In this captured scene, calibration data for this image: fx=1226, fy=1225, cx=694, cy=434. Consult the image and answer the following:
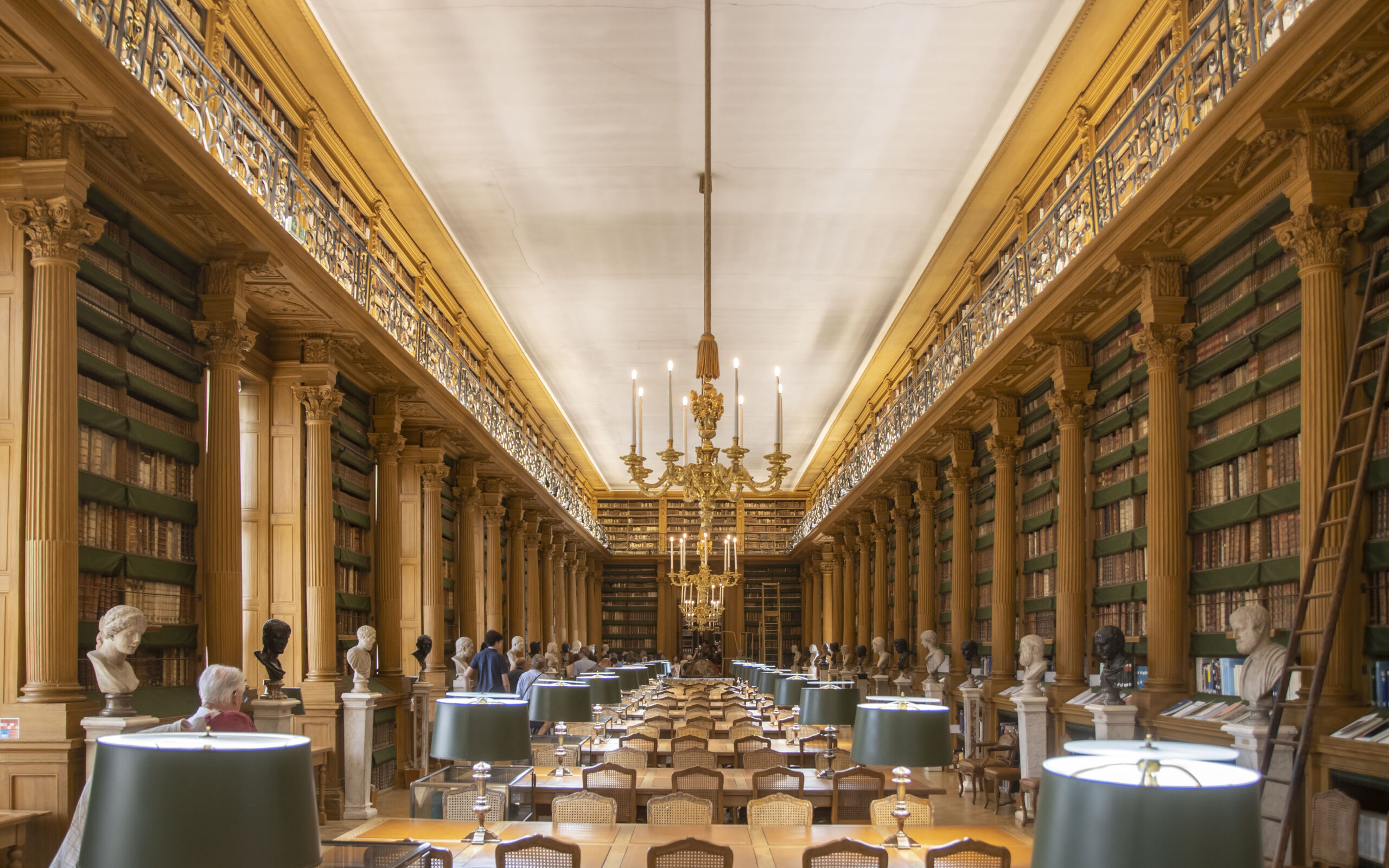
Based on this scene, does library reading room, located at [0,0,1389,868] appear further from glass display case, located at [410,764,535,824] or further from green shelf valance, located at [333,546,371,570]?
green shelf valance, located at [333,546,371,570]

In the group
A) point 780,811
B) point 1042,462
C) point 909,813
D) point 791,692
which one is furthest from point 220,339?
point 1042,462

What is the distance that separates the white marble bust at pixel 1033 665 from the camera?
9453 mm

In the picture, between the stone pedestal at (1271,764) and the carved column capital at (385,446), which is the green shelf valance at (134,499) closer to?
the carved column capital at (385,446)

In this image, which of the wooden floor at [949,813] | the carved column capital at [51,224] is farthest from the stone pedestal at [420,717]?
the carved column capital at [51,224]

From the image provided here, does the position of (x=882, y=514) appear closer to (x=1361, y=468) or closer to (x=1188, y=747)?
(x=1361, y=468)

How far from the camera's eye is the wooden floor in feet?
29.1

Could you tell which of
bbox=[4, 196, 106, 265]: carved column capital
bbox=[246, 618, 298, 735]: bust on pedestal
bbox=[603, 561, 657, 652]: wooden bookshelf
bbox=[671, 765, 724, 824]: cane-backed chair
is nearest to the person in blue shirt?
bbox=[246, 618, 298, 735]: bust on pedestal

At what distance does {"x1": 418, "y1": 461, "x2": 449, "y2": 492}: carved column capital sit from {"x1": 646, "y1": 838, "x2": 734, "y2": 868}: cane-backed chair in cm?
945

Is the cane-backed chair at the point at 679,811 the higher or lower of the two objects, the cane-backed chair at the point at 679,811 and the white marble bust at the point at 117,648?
the lower

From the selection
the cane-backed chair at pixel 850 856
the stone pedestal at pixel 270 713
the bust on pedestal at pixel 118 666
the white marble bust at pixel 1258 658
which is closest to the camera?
the cane-backed chair at pixel 850 856

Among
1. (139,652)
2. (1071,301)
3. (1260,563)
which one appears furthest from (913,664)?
(139,652)

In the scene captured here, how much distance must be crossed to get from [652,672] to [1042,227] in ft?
54.6

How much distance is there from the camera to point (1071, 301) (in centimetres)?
841

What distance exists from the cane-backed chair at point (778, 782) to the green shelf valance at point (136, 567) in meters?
3.49
